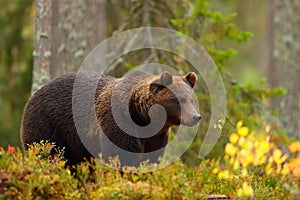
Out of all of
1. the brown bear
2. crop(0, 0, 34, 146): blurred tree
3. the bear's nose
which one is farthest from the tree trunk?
crop(0, 0, 34, 146): blurred tree

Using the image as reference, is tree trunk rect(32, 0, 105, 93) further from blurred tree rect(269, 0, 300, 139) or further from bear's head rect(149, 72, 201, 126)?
blurred tree rect(269, 0, 300, 139)

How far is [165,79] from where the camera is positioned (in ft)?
22.4

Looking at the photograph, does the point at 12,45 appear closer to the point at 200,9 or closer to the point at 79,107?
the point at 200,9

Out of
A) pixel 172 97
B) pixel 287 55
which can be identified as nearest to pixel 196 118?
pixel 172 97

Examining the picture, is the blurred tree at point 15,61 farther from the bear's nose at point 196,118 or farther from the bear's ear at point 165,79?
the bear's nose at point 196,118

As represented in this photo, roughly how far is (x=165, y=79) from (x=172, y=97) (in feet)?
0.70

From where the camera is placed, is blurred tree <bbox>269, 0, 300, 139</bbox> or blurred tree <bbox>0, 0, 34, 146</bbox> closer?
blurred tree <bbox>0, 0, 34, 146</bbox>

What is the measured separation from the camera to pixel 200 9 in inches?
394

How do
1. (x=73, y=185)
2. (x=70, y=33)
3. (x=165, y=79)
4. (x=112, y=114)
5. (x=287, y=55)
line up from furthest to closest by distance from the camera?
(x=287, y=55) < (x=70, y=33) < (x=112, y=114) < (x=165, y=79) < (x=73, y=185)

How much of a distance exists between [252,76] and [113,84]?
2213cm

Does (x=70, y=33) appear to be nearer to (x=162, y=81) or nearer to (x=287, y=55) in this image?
(x=162, y=81)

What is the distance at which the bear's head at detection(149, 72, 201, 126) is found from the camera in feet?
22.2

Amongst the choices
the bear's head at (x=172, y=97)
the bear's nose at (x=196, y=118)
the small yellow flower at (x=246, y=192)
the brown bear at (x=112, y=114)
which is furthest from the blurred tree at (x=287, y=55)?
the small yellow flower at (x=246, y=192)

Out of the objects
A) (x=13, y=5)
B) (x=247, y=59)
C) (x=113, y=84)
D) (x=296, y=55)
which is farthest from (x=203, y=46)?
(x=247, y=59)
